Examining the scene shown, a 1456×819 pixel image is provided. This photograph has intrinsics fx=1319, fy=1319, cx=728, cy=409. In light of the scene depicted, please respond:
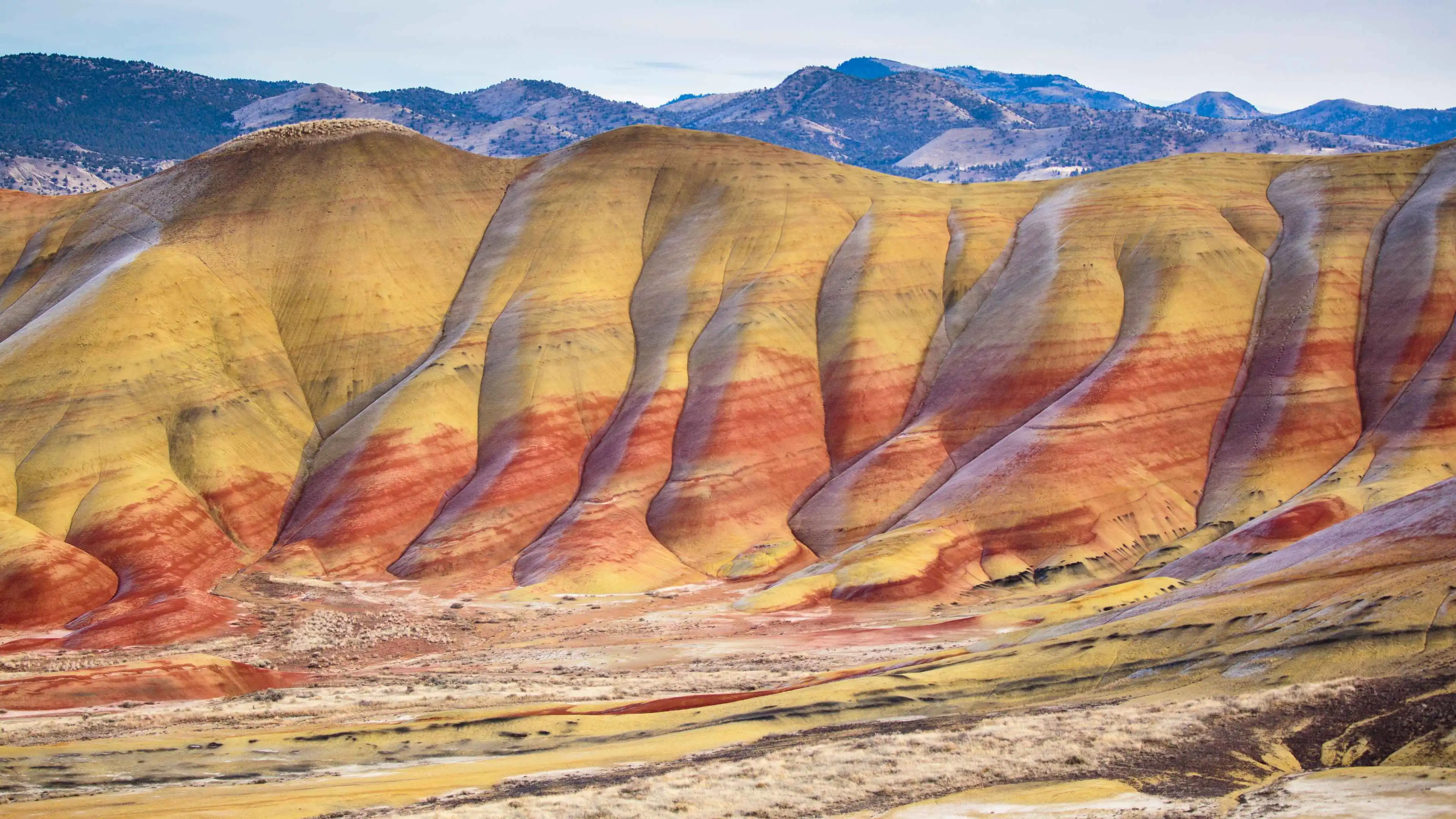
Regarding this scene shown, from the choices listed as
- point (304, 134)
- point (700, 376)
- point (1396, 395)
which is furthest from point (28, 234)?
point (1396, 395)

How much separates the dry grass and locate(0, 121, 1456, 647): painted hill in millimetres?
28060

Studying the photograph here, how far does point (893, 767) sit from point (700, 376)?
53002 mm

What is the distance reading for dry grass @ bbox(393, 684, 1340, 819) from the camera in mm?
26500

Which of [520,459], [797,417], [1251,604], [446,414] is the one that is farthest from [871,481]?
[1251,604]

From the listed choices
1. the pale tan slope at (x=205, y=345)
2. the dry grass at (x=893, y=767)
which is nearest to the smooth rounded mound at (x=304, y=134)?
the pale tan slope at (x=205, y=345)

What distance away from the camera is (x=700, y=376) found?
80.2 meters

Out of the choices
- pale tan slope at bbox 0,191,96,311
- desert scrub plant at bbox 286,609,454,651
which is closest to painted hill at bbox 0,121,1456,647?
pale tan slope at bbox 0,191,96,311

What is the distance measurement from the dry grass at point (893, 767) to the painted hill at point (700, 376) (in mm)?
28060

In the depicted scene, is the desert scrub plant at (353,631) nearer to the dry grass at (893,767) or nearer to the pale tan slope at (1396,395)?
the dry grass at (893,767)

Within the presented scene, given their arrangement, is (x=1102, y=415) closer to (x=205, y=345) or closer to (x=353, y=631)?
(x=353, y=631)

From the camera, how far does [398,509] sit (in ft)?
243

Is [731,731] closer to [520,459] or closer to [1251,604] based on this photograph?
[1251,604]

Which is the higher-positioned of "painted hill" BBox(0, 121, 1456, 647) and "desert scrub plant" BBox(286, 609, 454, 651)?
"painted hill" BBox(0, 121, 1456, 647)

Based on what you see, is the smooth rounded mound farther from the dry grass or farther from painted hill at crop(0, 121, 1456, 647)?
the dry grass
